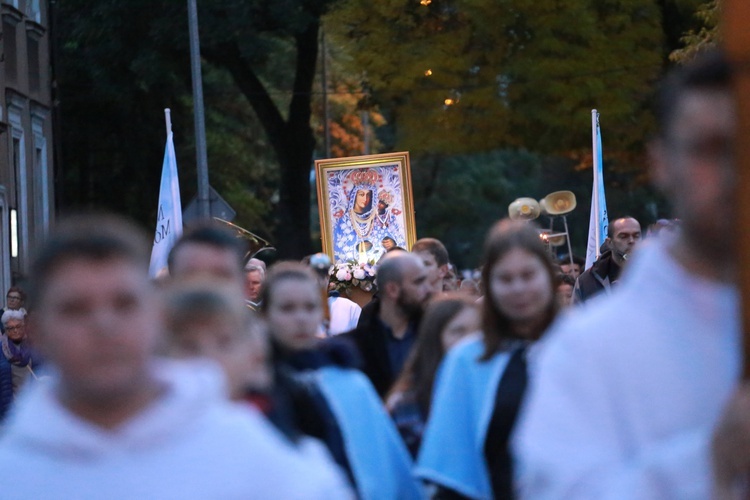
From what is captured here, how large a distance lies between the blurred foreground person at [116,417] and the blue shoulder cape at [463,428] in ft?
6.40

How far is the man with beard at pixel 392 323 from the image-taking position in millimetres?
6672

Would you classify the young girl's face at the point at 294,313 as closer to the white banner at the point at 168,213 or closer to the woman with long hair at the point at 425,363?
the woman with long hair at the point at 425,363

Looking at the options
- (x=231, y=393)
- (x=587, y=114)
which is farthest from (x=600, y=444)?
(x=587, y=114)

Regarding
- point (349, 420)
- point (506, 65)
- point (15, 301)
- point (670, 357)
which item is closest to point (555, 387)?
point (670, 357)

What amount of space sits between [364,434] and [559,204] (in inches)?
868

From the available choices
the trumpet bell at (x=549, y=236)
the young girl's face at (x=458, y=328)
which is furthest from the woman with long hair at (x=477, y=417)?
the trumpet bell at (x=549, y=236)

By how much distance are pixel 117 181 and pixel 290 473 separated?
34.4 meters

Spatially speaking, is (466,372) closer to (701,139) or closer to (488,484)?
(488,484)

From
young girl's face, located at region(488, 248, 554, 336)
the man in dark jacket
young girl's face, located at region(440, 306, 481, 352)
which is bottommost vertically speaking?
young girl's face, located at region(440, 306, 481, 352)

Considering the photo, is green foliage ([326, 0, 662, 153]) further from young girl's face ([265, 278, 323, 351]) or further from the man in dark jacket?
young girl's face ([265, 278, 323, 351])

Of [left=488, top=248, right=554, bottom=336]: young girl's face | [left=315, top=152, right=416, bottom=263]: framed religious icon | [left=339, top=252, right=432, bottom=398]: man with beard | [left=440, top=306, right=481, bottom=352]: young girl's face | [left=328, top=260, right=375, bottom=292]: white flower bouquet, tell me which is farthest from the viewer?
[left=315, top=152, right=416, bottom=263]: framed religious icon

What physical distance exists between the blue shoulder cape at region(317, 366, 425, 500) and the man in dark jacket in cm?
636

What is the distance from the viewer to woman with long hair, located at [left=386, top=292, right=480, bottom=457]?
5.41 metres

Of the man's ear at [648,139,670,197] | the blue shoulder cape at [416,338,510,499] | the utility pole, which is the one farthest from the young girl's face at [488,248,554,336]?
the utility pole
